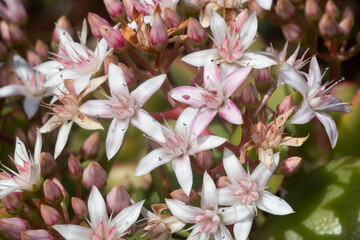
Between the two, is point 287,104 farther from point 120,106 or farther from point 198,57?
point 120,106

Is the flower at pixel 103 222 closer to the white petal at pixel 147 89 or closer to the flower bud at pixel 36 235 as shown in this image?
the flower bud at pixel 36 235

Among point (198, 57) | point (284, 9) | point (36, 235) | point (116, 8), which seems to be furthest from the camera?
point (284, 9)

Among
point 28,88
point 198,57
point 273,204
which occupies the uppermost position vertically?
point 198,57

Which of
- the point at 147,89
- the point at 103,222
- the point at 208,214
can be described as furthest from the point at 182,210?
the point at 147,89

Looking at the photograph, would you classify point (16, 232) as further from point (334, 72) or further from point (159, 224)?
point (334, 72)

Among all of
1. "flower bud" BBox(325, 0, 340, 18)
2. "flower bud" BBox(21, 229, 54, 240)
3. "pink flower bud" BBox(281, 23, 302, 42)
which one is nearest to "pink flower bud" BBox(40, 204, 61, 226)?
"flower bud" BBox(21, 229, 54, 240)

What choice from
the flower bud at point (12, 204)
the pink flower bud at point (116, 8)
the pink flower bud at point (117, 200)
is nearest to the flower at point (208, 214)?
the pink flower bud at point (117, 200)

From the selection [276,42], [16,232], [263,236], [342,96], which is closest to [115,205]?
[16,232]
